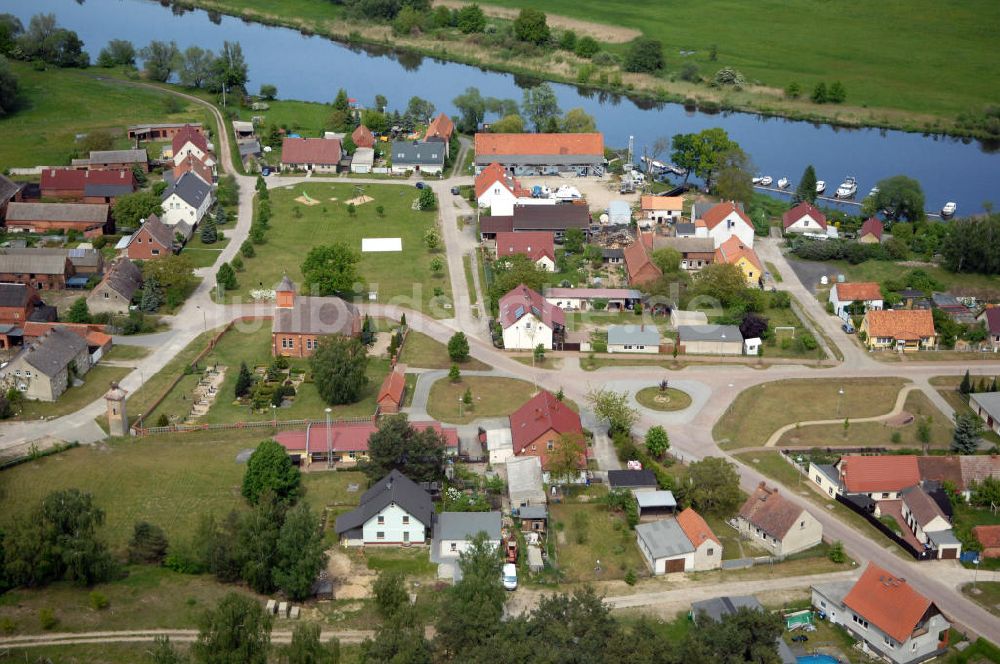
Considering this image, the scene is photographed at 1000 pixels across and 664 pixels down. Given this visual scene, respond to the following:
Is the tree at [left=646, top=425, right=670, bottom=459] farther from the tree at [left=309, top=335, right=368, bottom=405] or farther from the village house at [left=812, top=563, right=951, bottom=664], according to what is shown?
the tree at [left=309, top=335, right=368, bottom=405]

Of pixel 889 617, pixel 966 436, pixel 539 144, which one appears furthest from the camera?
pixel 539 144

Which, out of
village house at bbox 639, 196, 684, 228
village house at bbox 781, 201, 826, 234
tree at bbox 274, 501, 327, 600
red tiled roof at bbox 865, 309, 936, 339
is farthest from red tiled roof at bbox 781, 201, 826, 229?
tree at bbox 274, 501, 327, 600

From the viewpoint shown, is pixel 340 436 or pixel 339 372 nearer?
A: pixel 340 436

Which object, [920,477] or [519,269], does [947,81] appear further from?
[920,477]

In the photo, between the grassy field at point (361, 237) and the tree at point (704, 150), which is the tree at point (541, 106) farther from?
the grassy field at point (361, 237)

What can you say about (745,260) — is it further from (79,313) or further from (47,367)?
(47,367)

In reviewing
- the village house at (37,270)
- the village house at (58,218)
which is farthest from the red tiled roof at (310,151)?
the village house at (37,270)

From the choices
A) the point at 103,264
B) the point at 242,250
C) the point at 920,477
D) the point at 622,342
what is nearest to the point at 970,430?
the point at 920,477

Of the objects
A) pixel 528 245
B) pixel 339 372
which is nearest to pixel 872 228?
pixel 528 245
